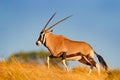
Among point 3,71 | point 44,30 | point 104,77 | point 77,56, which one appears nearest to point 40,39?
point 44,30

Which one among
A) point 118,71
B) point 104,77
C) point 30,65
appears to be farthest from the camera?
point 118,71

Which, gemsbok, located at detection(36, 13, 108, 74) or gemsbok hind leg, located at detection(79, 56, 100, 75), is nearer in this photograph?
gemsbok, located at detection(36, 13, 108, 74)

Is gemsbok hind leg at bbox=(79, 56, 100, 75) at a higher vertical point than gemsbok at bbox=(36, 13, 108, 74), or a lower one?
lower

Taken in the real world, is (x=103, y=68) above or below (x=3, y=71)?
below

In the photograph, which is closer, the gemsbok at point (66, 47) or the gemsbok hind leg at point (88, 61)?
the gemsbok at point (66, 47)

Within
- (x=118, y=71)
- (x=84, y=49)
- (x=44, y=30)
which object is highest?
(x=44, y=30)

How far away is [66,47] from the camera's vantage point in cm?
2048

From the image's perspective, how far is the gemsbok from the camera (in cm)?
2017

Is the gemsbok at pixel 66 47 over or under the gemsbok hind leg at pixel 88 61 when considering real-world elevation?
over

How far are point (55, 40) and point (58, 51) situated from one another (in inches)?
26.5

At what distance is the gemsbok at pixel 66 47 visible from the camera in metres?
20.2

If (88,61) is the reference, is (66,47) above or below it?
above

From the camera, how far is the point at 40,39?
20141 millimetres

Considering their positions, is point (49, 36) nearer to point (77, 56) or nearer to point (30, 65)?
point (77, 56)
